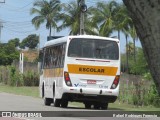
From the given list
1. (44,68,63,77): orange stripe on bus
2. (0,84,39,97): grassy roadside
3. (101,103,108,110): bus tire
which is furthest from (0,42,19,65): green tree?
(101,103,108,110): bus tire

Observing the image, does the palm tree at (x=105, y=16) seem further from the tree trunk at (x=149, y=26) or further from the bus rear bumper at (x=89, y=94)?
the tree trunk at (x=149, y=26)

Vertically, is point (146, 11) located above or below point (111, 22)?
below

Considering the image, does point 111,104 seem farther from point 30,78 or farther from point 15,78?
point 15,78

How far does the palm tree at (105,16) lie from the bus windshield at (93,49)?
57.7 m

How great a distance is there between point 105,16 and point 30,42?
46.8m

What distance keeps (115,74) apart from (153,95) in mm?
3298

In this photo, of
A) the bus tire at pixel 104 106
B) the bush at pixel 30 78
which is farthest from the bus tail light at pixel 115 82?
the bush at pixel 30 78

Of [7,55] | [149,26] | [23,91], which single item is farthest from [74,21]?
[149,26]

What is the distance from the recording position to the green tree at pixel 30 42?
123387 millimetres

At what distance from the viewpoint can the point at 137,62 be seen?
261 ft

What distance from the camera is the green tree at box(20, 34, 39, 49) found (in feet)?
405

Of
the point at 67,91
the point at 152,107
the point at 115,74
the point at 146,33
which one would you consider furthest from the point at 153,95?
the point at 146,33

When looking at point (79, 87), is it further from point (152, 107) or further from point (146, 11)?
point (146, 11)

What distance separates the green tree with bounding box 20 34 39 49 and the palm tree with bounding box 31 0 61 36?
32.2 metres
